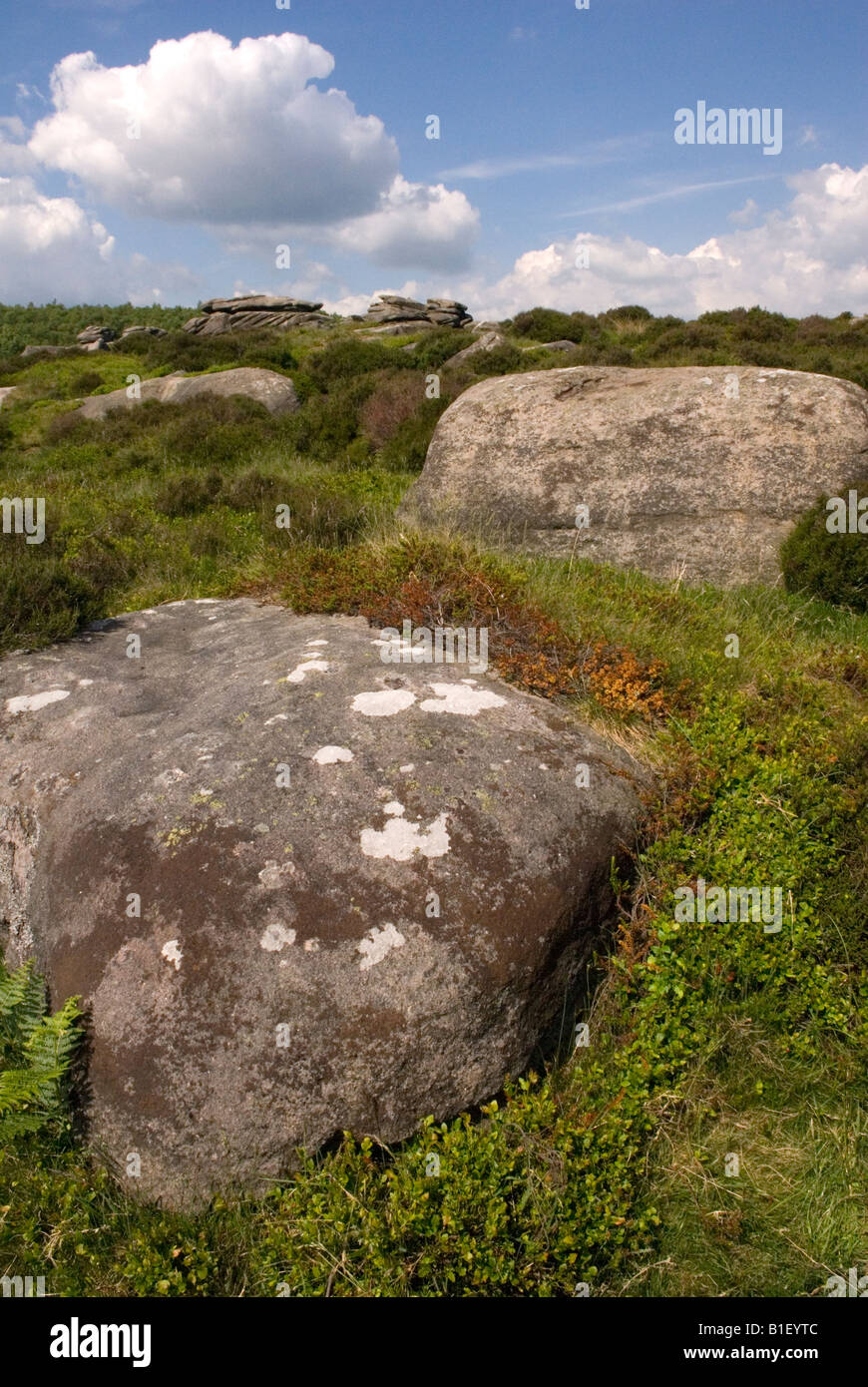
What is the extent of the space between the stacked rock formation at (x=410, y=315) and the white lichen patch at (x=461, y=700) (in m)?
39.0

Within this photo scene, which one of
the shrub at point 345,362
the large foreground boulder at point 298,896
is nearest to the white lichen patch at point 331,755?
the large foreground boulder at point 298,896

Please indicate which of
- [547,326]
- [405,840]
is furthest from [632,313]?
[405,840]

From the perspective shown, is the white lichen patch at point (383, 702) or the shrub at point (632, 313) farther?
the shrub at point (632, 313)

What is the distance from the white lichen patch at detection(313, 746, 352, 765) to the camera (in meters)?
4.25

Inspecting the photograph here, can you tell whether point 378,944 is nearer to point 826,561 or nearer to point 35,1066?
point 35,1066

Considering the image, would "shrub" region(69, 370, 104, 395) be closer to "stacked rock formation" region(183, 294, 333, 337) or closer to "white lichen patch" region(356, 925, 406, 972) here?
"stacked rock formation" region(183, 294, 333, 337)

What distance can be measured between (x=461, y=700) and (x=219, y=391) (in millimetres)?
18896

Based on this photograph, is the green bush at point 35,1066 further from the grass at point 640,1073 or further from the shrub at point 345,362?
the shrub at point 345,362

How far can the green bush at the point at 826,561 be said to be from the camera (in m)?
8.04

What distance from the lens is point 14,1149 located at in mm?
3279

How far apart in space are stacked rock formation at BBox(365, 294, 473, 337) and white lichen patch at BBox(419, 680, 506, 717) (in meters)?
39.0

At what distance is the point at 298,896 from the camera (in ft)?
11.8

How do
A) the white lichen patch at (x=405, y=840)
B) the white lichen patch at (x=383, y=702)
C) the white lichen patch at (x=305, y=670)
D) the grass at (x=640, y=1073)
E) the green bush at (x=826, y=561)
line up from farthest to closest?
the green bush at (x=826, y=561), the white lichen patch at (x=305, y=670), the white lichen patch at (x=383, y=702), the white lichen patch at (x=405, y=840), the grass at (x=640, y=1073)

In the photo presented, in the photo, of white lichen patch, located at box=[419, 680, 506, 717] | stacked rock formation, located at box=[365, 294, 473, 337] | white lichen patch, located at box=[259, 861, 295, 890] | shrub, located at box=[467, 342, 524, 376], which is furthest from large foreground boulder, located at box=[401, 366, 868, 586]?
stacked rock formation, located at box=[365, 294, 473, 337]
